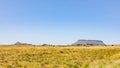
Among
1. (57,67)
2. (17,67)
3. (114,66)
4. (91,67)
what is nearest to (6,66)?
(17,67)

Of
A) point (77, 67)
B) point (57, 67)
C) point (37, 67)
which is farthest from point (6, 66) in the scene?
point (77, 67)

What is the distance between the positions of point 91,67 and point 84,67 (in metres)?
1.55

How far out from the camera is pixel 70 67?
22.3 meters

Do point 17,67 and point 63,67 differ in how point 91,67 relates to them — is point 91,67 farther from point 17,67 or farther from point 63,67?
point 17,67

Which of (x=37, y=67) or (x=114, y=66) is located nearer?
(x=114, y=66)

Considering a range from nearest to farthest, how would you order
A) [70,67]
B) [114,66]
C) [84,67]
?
[114,66], [84,67], [70,67]

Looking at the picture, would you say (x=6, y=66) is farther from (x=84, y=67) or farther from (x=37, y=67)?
(x=84, y=67)

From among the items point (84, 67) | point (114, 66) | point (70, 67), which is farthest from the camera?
point (70, 67)

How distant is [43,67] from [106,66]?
642 centimetres

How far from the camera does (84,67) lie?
66.5 feet

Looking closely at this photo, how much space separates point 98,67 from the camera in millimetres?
18484

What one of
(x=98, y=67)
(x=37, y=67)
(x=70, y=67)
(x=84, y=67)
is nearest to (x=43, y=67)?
(x=37, y=67)

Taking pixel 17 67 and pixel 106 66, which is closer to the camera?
pixel 106 66

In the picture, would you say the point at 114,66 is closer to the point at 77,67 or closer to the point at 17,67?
the point at 77,67
